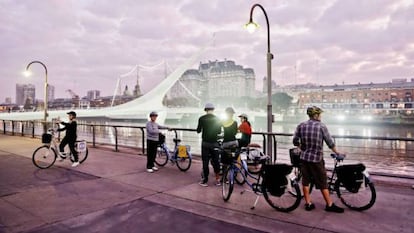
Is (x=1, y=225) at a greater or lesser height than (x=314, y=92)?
lesser

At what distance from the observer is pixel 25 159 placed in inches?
377

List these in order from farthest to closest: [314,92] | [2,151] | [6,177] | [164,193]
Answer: [314,92] < [2,151] < [6,177] < [164,193]

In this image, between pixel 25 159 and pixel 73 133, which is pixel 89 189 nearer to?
pixel 73 133

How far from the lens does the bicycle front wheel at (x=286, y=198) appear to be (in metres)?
4.70

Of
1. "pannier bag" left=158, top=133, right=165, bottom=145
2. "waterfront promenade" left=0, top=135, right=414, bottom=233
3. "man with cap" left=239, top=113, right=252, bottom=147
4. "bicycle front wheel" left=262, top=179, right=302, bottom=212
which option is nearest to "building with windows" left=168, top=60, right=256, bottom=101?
"pannier bag" left=158, top=133, right=165, bottom=145

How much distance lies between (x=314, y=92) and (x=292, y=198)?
12959 cm

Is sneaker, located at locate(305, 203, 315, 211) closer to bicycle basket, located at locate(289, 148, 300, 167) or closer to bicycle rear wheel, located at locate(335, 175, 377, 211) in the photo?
bicycle rear wheel, located at locate(335, 175, 377, 211)

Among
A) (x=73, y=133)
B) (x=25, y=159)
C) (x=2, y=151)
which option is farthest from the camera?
(x=2, y=151)

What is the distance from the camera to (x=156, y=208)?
494 centimetres

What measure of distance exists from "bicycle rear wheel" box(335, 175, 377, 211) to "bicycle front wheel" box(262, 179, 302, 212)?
74 cm

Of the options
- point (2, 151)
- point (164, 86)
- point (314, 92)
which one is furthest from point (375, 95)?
point (2, 151)

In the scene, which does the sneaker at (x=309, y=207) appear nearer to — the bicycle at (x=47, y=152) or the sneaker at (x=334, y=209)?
the sneaker at (x=334, y=209)

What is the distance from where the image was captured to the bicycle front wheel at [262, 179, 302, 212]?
15.4ft

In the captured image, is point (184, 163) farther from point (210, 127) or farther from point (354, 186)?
point (354, 186)
